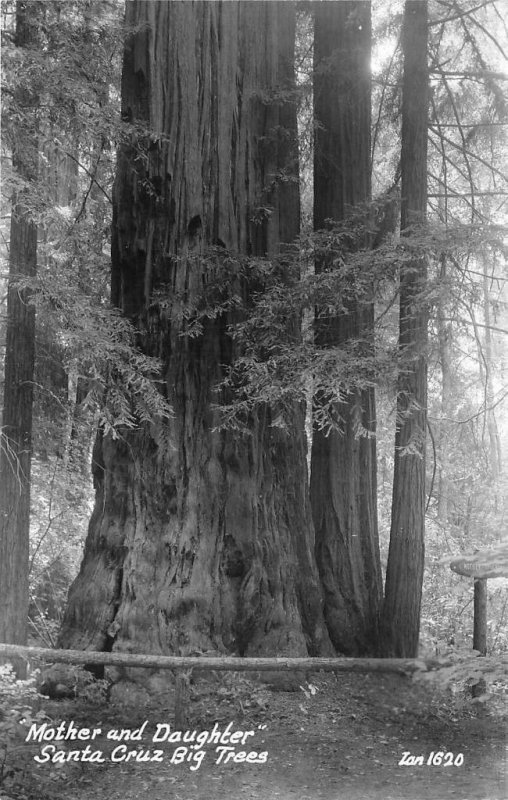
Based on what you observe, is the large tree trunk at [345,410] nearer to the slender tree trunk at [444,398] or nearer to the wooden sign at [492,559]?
the slender tree trunk at [444,398]

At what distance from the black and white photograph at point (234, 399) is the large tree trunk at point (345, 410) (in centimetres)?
2

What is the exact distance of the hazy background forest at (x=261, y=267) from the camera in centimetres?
540

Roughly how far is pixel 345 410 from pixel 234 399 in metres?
1.24

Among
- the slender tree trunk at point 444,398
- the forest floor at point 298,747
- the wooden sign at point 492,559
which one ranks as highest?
the slender tree trunk at point 444,398

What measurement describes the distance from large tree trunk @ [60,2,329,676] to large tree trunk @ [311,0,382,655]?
38cm

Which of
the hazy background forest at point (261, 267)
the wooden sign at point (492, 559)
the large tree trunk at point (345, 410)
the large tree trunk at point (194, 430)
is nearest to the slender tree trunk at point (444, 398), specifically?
the hazy background forest at point (261, 267)

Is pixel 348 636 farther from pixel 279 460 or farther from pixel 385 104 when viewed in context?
pixel 385 104

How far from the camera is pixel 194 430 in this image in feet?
19.9

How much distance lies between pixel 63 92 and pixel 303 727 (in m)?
4.94

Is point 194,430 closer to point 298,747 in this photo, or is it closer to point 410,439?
point 410,439

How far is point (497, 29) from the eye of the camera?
25.1 ft

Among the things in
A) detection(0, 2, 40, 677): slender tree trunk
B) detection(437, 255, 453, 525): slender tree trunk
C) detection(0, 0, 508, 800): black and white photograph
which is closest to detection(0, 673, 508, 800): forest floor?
detection(0, 0, 508, 800): black and white photograph

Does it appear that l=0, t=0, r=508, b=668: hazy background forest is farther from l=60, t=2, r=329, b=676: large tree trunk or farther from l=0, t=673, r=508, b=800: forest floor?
l=0, t=673, r=508, b=800: forest floor

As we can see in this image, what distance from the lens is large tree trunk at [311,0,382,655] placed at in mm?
6629
